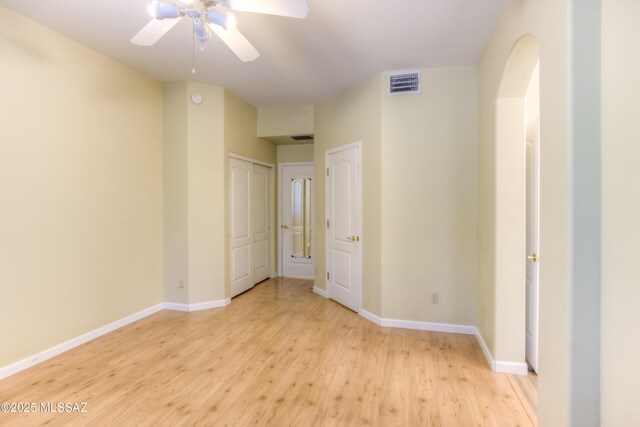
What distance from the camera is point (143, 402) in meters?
2.17

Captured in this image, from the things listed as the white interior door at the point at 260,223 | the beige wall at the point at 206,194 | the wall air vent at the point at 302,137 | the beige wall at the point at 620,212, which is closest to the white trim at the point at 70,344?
the beige wall at the point at 206,194

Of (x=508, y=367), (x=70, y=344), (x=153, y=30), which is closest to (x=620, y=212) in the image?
(x=508, y=367)

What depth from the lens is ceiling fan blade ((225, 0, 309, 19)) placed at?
1.78 meters

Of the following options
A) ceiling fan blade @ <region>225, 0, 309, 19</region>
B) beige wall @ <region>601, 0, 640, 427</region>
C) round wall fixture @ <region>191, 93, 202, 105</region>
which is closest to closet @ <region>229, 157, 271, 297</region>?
round wall fixture @ <region>191, 93, 202, 105</region>

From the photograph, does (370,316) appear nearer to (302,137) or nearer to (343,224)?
(343,224)

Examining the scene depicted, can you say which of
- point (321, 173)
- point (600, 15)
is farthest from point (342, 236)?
point (600, 15)

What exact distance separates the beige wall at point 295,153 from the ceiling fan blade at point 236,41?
11.2ft

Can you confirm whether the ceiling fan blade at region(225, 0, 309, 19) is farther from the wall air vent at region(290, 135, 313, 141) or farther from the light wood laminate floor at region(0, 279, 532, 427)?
the wall air vent at region(290, 135, 313, 141)

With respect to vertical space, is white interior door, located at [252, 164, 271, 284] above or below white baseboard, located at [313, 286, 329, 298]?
above

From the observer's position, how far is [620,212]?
4.20ft

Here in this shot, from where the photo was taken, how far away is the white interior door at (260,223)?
5.23 m

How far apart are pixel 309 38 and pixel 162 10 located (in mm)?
1292

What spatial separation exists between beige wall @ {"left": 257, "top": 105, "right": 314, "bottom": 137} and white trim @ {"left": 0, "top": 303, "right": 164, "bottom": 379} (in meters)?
2.99

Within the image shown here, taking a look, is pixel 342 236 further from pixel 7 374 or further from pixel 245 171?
pixel 7 374
